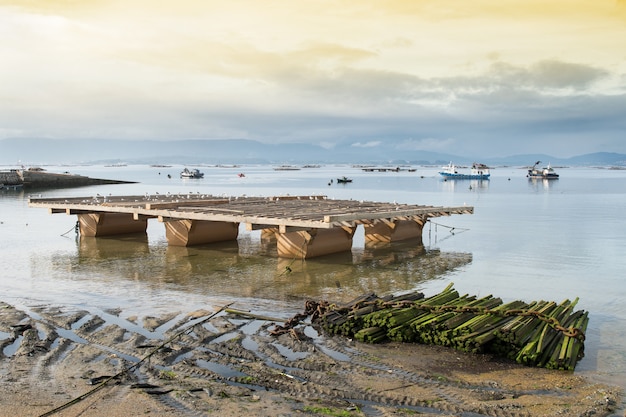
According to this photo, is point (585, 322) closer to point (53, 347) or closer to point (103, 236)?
point (53, 347)

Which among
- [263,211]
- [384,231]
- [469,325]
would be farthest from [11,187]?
[469,325]

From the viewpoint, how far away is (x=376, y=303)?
11.8m

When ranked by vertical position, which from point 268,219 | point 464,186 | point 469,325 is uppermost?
point 464,186

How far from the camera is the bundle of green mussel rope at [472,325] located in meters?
9.78

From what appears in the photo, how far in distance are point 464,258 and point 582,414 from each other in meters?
15.2

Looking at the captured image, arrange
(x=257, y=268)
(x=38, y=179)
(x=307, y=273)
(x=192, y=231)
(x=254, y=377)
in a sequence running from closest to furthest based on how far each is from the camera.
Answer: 1. (x=254, y=377)
2. (x=307, y=273)
3. (x=257, y=268)
4. (x=192, y=231)
5. (x=38, y=179)

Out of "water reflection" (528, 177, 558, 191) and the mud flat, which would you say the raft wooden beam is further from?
"water reflection" (528, 177, 558, 191)

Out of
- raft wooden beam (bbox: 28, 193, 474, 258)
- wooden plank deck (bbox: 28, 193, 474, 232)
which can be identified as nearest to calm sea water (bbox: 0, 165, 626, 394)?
raft wooden beam (bbox: 28, 193, 474, 258)

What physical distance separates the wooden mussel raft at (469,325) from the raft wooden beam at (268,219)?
23.8 ft

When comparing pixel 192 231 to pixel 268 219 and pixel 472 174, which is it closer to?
pixel 268 219

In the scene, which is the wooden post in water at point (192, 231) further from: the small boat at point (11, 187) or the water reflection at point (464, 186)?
the water reflection at point (464, 186)

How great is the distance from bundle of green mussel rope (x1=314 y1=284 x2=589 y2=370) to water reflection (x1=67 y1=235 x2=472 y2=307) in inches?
135

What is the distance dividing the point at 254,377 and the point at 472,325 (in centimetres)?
405

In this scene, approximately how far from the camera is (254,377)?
8.79 m
